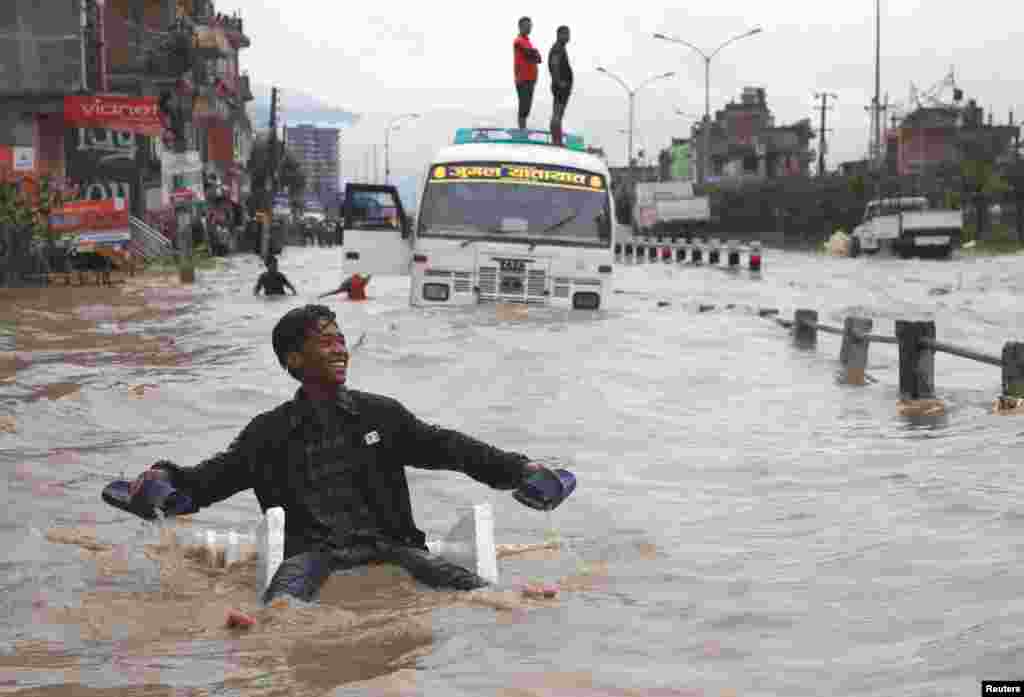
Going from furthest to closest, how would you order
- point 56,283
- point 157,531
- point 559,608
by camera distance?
point 56,283 < point 157,531 < point 559,608

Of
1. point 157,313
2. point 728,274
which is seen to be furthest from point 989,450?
point 728,274

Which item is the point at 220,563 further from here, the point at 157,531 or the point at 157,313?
the point at 157,313

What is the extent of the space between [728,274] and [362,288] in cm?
1425

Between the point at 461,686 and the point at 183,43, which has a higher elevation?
the point at 183,43

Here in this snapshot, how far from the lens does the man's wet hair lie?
19.7 feet

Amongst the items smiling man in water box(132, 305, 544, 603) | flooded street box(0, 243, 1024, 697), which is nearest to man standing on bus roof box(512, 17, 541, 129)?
flooded street box(0, 243, 1024, 697)

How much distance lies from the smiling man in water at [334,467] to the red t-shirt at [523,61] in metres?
14.9

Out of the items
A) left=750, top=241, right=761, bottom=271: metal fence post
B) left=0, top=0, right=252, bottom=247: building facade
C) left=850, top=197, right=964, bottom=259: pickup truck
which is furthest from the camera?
left=850, top=197, right=964, bottom=259: pickup truck

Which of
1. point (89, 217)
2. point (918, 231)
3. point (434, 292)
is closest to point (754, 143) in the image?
point (918, 231)

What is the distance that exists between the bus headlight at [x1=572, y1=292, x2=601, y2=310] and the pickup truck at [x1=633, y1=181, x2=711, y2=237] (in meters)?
38.8

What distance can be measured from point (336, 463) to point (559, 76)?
15712 millimetres

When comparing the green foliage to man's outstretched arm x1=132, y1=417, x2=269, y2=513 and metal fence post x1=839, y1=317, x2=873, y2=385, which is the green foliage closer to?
metal fence post x1=839, y1=317, x2=873, y2=385

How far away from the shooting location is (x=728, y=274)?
3734cm

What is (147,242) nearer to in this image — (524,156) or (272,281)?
(272,281)
